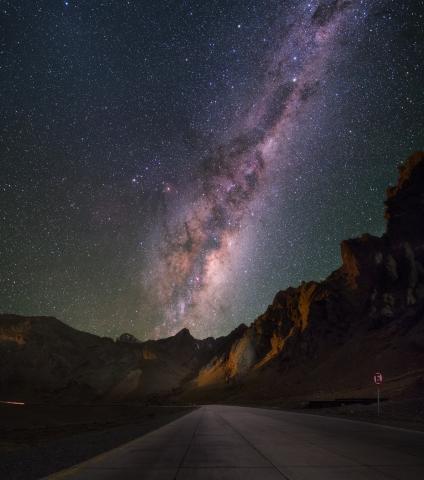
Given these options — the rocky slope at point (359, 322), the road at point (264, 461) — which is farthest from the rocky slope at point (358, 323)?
the road at point (264, 461)

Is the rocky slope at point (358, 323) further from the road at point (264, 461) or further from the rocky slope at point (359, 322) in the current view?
the road at point (264, 461)

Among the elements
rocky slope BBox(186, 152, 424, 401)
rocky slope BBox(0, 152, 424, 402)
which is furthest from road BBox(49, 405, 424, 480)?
rocky slope BBox(186, 152, 424, 401)

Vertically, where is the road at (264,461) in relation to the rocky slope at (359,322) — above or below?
below

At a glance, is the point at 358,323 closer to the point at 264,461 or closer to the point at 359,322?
the point at 359,322

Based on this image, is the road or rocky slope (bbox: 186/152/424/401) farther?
rocky slope (bbox: 186/152/424/401)

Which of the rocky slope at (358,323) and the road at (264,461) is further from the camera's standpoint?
the rocky slope at (358,323)

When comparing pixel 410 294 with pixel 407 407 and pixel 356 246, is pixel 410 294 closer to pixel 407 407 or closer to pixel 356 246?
pixel 356 246

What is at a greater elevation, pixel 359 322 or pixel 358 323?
pixel 359 322

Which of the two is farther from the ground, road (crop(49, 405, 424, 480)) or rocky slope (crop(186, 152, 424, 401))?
rocky slope (crop(186, 152, 424, 401))

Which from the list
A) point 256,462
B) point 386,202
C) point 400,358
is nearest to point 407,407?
point 256,462

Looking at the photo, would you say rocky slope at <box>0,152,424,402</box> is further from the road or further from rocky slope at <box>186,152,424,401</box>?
the road

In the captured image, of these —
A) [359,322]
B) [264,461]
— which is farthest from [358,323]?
[264,461]

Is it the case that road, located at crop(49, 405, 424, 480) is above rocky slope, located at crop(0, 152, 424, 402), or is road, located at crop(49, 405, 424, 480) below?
below

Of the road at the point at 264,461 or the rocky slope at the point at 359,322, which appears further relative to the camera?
the rocky slope at the point at 359,322
